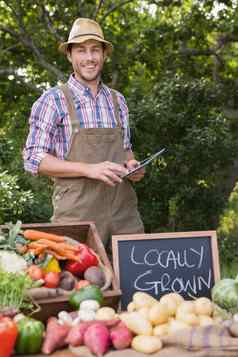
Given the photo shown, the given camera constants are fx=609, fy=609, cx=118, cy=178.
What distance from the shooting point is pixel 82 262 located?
260cm

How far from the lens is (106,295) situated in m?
2.36

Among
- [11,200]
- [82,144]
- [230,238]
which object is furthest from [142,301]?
[230,238]

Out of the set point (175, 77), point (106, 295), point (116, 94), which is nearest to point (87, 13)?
point (175, 77)

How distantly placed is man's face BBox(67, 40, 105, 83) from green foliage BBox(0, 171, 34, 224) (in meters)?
4.19

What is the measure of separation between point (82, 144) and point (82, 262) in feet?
2.82

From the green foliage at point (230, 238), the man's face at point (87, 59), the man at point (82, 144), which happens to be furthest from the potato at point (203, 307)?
the green foliage at point (230, 238)

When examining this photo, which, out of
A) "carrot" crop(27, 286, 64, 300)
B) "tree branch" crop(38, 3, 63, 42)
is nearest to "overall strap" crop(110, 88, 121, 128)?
"carrot" crop(27, 286, 64, 300)

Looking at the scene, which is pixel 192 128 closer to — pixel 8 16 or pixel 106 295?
pixel 8 16

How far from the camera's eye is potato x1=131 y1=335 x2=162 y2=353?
1917mm

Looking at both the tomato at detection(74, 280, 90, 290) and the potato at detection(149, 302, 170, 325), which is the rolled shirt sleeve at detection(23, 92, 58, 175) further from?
the potato at detection(149, 302, 170, 325)

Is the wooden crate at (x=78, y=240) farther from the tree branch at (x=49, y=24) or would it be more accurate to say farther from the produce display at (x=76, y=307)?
the tree branch at (x=49, y=24)

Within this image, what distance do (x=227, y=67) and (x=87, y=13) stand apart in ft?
9.14

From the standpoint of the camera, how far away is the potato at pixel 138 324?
2045 mm

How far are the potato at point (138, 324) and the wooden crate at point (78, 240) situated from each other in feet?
0.93
